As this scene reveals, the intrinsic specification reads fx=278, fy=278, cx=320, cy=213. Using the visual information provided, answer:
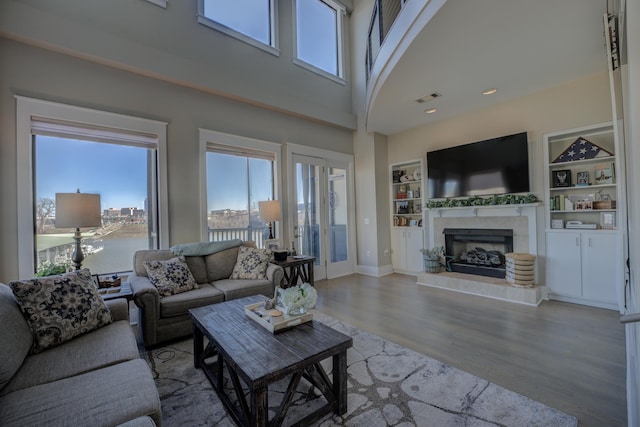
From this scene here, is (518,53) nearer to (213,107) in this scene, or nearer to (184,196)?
(213,107)

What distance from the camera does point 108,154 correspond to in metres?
3.34

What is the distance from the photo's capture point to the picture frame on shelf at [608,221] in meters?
3.49

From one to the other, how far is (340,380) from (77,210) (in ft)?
8.57

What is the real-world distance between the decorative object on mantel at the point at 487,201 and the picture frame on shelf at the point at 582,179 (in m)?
0.50

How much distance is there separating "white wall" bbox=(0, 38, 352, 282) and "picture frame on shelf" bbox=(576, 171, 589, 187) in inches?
167

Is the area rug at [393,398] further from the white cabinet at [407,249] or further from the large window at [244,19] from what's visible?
the large window at [244,19]

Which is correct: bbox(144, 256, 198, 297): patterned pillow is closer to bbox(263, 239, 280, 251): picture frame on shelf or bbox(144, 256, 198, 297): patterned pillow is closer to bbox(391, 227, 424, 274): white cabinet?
bbox(263, 239, 280, 251): picture frame on shelf

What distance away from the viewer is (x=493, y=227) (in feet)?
14.8

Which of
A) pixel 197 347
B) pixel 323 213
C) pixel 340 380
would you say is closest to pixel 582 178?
pixel 323 213

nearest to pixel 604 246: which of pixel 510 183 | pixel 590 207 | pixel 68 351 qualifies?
pixel 590 207

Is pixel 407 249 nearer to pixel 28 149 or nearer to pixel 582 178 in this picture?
pixel 582 178

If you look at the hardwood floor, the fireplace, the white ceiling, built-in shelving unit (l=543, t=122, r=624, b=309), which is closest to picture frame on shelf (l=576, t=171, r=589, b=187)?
built-in shelving unit (l=543, t=122, r=624, b=309)

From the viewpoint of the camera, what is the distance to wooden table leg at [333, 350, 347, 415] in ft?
5.67

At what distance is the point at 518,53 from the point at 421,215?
3.12 m
